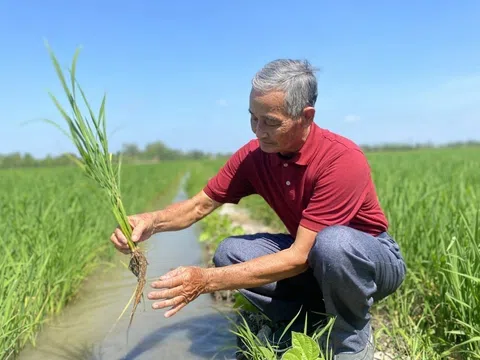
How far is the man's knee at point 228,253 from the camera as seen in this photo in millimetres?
2324

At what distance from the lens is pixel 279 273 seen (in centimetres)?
187

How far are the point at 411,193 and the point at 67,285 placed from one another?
2660mm

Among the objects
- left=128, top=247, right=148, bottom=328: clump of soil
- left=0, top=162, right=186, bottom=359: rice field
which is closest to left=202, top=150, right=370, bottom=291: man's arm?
left=128, top=247, right=148, bottom=328: clump of soil

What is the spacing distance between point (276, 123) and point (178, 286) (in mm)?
784

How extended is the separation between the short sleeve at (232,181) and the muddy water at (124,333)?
505 mm

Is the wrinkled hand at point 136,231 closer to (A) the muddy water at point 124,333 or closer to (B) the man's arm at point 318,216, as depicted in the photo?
(A) the muddy water at point 124,333

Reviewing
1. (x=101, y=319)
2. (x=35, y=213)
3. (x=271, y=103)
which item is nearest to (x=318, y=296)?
(x=271, y=103)

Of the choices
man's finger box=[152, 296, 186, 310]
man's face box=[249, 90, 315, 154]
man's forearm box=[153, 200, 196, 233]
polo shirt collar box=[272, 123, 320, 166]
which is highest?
man's face box=[249, 90, 315, 154]

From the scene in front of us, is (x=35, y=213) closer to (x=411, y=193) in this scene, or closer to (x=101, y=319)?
(x=101, y=319)

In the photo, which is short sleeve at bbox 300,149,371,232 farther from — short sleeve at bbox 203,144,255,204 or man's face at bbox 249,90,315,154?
short sleeve at bbox 203,144,255,204

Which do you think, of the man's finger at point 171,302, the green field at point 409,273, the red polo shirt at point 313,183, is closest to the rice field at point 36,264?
the green field at point 409,273

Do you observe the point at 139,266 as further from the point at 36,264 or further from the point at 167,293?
the point at 36,264

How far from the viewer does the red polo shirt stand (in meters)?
1.92

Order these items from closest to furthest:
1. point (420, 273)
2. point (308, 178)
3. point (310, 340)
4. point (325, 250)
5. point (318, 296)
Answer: point (310, 340)
point (325, 250)
point (308, 178)
point (318, 296)
point (420, 273)
